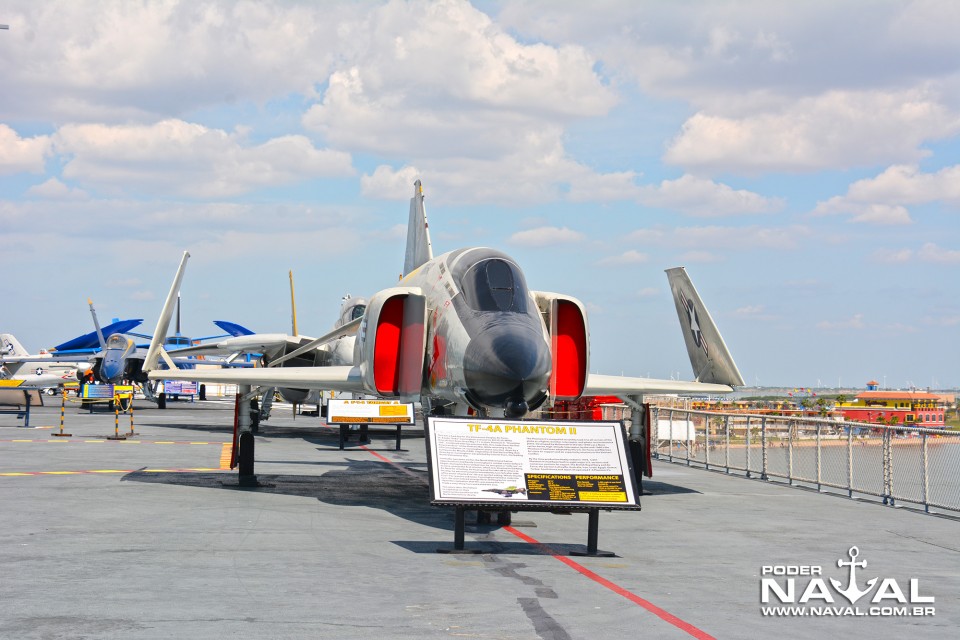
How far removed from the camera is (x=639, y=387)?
16.8 metres

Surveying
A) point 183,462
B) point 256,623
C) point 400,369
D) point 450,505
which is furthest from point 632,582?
point 183,462

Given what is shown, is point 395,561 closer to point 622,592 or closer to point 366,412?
point 622,592

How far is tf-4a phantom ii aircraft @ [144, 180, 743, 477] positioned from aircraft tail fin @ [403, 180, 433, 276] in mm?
5768

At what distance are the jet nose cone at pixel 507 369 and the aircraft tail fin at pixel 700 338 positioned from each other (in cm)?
682

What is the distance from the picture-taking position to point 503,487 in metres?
9.96

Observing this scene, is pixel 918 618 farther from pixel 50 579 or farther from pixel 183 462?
pixel 183 462

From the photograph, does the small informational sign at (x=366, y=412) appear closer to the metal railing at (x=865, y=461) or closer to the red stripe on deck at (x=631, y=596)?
the metal railing at (x=865, y=461)

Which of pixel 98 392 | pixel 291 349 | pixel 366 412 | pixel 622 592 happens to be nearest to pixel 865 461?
pixel 622 592

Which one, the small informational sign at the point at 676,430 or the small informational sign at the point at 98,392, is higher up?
the small informational sign at the point at 98,392

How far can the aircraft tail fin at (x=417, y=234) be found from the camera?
72.2 feet

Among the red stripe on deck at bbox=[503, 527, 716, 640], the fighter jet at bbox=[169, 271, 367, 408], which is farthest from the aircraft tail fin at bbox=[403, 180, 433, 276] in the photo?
the red stripe on deck at bbox=[503, 527, 716, 640]

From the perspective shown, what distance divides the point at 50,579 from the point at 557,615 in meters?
4.28

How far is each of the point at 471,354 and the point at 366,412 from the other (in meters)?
13.0

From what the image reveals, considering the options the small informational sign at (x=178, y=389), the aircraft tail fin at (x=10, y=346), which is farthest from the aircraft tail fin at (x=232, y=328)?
the aircraft tail fin at (x=10, y=346)
